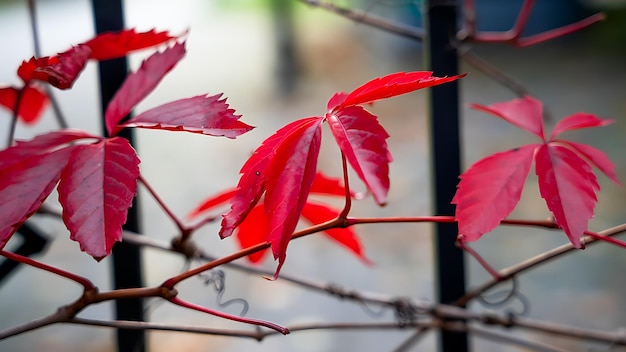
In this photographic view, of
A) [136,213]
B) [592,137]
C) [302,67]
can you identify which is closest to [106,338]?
[136,213]

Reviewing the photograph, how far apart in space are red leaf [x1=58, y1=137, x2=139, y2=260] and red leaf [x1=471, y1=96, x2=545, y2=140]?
0.22 metres

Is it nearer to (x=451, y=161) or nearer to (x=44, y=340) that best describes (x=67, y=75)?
(x=451, y=161)

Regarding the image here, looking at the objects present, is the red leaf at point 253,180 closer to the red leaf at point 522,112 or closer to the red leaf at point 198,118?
the red leaf at point 198,118

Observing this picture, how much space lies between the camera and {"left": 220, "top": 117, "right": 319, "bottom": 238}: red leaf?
28 centimetres

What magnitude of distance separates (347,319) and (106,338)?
1.83ft

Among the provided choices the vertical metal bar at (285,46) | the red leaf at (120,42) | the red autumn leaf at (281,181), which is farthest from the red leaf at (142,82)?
the vertical metal bar at (285,46)

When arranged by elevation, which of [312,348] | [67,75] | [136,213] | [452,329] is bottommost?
[312,348]

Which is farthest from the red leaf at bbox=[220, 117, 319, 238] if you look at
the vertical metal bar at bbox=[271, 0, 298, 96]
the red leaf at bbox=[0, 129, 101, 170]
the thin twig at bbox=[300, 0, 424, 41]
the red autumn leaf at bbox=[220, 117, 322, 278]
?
the vertical metal bar at bbox=[271, 0, 298, 96]

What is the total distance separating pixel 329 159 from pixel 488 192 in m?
2.23

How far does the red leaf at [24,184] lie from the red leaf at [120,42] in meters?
0.08

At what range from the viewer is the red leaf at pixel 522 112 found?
0.41 meters

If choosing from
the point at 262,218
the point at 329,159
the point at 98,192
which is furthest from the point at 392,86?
the point at 329,159

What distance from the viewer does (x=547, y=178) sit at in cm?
32

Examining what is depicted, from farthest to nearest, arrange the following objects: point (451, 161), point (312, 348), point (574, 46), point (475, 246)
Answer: point (574, 46) → point (475, 246) → point (312, 348) → point (451, 161)
